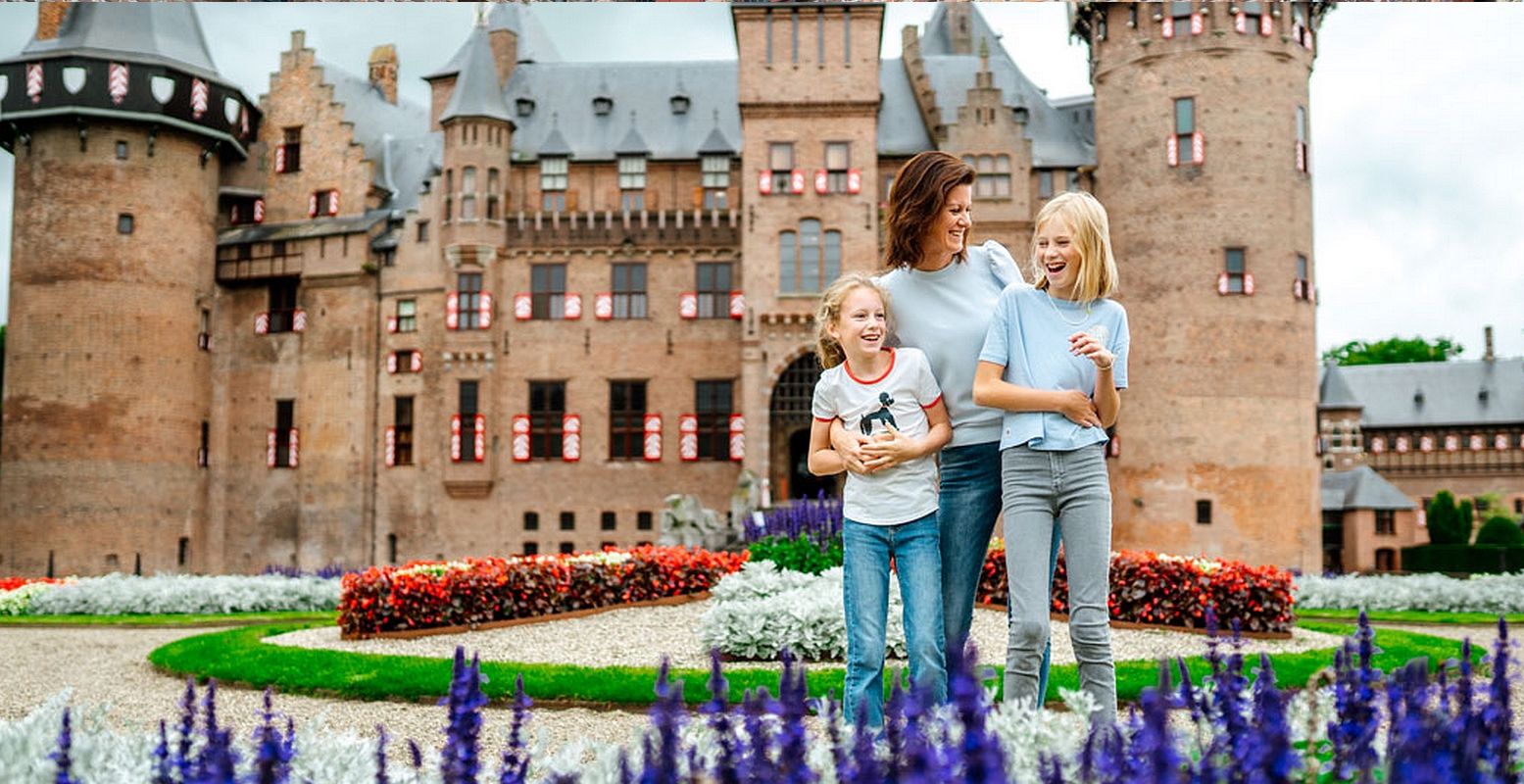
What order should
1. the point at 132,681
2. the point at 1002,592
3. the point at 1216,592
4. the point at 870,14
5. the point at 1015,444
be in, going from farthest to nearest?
the point at 870,14, the point at 1002,592, the point at 1216,592, the point at 132,681, the point at 1015,444

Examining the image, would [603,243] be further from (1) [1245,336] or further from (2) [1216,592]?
(2) [1216,592]

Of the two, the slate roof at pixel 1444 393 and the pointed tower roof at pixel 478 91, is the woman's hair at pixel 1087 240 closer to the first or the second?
the pointed tower roof at pixel 478 91

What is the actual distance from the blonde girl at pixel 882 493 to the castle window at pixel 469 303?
3137 cm

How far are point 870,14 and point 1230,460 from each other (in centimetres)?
1455

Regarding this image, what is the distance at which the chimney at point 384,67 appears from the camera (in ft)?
145

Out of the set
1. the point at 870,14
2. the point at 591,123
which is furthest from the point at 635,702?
the point at 591,123

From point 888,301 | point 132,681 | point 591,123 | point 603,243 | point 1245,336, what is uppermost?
point 591,123

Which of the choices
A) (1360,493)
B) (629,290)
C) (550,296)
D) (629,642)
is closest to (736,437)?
(629,290)

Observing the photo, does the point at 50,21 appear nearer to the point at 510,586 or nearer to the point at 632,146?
the point at 632,146

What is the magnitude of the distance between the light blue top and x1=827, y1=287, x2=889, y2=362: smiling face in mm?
170

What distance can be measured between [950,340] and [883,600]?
1.07 m

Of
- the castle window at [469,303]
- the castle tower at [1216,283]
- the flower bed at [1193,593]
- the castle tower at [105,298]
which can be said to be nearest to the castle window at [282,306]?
the castle tower at [105,298]

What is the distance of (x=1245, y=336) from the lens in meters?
32.0

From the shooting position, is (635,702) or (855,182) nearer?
(635,702)
